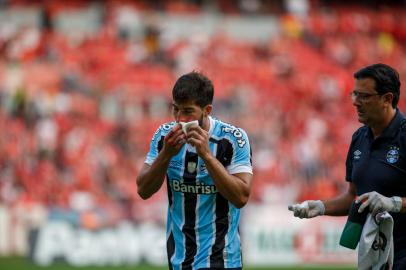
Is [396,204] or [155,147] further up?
[155,147]

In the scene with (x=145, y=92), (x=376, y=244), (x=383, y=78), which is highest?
(x=145, y=92)

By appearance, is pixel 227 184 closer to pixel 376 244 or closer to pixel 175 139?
pixel 175 139

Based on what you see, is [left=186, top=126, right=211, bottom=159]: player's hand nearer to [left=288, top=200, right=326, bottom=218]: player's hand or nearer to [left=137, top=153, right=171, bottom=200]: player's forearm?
[left=137, top=153, right=171, bottom=200]: player's forearm

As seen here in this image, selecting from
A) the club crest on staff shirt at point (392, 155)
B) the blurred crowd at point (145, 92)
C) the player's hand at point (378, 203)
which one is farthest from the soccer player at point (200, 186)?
the blurred crowd at point (145, 92)

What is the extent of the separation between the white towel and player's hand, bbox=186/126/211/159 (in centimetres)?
119

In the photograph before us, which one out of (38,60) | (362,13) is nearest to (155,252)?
(38,60)

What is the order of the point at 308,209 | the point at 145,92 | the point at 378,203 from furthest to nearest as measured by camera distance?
the point at 145,92, the point at 308,209, the point at 378,203

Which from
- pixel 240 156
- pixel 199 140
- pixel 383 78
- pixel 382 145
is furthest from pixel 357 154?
pixel 199 140

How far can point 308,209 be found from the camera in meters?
5.82

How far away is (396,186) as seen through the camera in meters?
5.64

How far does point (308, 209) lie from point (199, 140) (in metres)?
1.05

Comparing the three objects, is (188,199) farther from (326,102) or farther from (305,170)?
(326,102)

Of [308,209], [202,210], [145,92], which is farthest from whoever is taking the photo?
[145,92]

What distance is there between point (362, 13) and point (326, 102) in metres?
4.91
